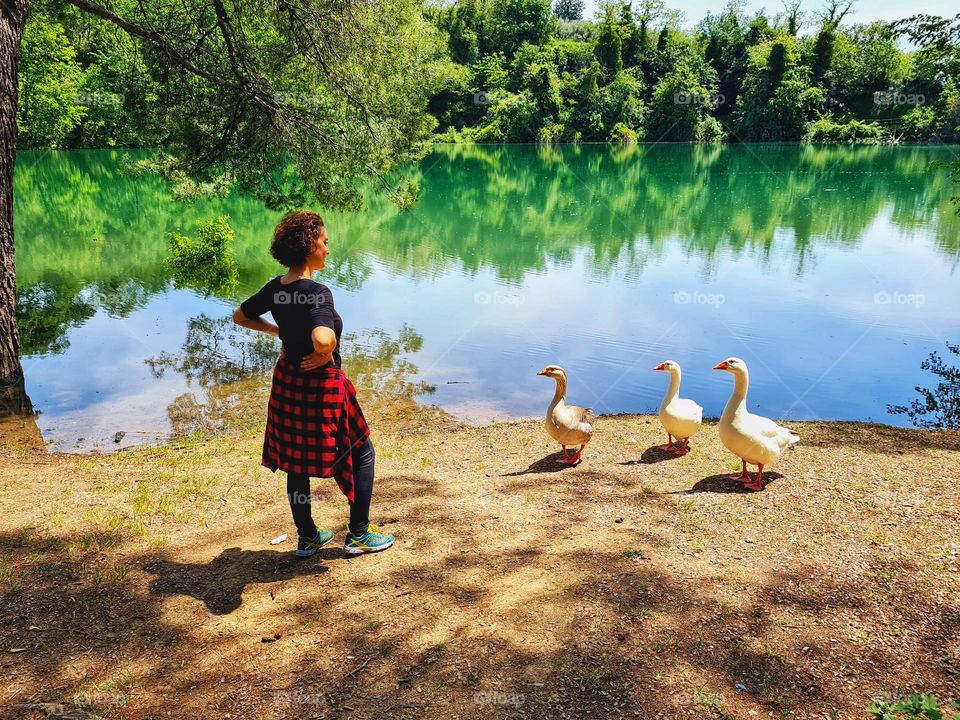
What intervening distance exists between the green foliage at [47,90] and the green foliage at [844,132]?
196 ft

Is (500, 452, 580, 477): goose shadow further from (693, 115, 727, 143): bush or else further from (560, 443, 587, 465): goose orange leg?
(693, 115, 727, 143): bush

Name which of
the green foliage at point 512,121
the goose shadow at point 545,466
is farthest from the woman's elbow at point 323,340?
the green foliage at point 512,121

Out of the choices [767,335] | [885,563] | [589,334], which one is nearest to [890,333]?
[767,335]

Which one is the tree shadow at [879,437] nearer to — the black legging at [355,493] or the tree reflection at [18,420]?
the black legging at [355,493]

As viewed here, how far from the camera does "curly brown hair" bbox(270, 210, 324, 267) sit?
358cm

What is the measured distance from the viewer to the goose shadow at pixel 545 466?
5875 mm

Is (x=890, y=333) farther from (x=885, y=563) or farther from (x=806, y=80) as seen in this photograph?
(x=806, y=80)

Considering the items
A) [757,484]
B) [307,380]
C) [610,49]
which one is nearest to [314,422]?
[307,380]

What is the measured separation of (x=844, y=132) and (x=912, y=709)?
6780 centimetres

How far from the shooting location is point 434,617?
133 inches

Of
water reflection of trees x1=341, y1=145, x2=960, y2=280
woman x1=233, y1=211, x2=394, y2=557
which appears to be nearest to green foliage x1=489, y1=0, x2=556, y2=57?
water reflection of trees x1=341, y1=145, x2=960, y2=280

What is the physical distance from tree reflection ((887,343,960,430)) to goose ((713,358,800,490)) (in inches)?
162

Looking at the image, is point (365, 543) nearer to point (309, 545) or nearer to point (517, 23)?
point (309, 545)

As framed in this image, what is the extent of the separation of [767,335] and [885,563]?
809 centimetres
